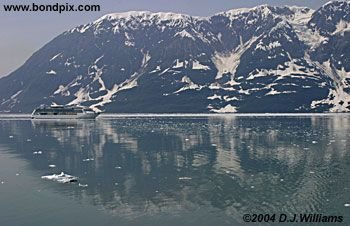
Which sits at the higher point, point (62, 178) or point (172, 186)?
point (62, 178)

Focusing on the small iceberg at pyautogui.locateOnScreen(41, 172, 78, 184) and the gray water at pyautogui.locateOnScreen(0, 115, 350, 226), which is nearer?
the gray water at pyautogui.locateOnScreen(0, 115, 350, 226)

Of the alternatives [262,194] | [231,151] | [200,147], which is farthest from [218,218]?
[200,147]

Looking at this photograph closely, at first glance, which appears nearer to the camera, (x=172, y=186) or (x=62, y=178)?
(x=172, y=186)

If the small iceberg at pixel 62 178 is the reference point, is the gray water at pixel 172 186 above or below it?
below

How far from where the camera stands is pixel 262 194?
139 feet

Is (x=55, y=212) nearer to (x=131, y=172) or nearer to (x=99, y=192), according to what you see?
(x=99, y=192)

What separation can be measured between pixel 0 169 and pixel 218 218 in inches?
1484

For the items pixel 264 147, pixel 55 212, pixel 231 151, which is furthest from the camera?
pixel 264 147

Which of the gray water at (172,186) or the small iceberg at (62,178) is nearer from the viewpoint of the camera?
the gray water at (172,186)

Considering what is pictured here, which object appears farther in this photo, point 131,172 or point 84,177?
point 131,172

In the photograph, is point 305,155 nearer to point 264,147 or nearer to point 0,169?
point 264,147

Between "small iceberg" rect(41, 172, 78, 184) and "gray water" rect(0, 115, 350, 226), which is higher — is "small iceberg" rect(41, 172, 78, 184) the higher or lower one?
the higher one

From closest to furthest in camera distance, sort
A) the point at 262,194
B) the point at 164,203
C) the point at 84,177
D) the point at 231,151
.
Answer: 1. the point at 164,203
2. the point at 262,194
3. the point at 84,177
4. the point at 231,151

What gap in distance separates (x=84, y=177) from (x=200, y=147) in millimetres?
35830
